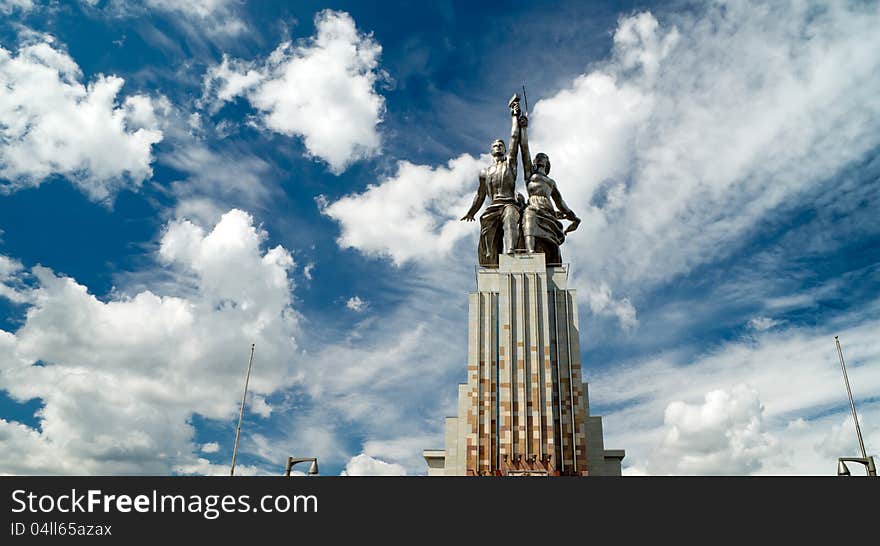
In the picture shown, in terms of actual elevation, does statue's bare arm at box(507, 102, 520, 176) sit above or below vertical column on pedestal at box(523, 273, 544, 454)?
above

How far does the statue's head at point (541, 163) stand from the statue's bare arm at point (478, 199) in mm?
4100

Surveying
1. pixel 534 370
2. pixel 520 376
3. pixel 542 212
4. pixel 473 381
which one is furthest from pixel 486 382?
pixel 542 212

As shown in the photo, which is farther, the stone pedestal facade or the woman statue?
the woman statue

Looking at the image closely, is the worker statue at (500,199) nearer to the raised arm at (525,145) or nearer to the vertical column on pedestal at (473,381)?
the raised arm at (525,145)

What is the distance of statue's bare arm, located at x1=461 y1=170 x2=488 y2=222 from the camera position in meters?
47.3

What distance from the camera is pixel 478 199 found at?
47.8 m

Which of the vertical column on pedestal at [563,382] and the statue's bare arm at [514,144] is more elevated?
the statue's bare arm at [514,144]

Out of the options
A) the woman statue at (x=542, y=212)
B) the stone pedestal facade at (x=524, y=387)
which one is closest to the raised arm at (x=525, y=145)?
the woman statue at (x=542, y=212)

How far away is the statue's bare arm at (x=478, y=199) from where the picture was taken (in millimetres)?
47344

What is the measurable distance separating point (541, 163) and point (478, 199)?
5696 mm

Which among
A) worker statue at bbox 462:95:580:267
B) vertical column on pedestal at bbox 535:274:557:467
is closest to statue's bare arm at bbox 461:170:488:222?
worker statue at bbox 462:95:580:267

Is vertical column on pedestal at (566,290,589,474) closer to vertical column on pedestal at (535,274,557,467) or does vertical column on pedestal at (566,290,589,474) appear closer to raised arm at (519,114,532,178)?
vertical column on pedestal at (535,274,557,467)

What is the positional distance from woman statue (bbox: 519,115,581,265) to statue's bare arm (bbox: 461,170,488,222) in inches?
131
